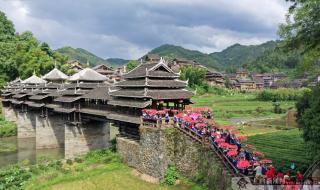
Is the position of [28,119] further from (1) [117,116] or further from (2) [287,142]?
(2) [287,142]

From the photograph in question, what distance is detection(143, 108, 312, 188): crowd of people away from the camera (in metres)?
19.6

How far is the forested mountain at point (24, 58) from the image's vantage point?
86.8 metres

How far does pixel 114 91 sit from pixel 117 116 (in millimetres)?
2809

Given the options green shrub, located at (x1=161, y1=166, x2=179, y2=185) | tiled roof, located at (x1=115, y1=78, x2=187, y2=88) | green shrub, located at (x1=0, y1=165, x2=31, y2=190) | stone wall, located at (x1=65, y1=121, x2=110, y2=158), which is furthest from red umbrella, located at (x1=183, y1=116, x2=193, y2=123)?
stone wall, located at (x1=65, y1=121, x2=110, y2=158)

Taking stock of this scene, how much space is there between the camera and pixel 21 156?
173ft

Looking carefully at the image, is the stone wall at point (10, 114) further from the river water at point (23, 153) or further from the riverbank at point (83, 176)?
the riverbank at point (83, 176)

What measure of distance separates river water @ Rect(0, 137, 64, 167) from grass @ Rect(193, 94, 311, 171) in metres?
27.5

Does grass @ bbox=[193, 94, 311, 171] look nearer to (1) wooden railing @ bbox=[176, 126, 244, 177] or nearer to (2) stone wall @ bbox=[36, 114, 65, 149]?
(1) wooden railing @ bbox=[176, 126, 244, 177]

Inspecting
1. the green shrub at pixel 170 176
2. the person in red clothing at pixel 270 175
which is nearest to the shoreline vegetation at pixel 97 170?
the green shrub at pixel 170 176

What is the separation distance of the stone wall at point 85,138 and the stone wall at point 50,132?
419 inches

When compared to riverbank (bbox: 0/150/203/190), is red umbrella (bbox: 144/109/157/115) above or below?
above

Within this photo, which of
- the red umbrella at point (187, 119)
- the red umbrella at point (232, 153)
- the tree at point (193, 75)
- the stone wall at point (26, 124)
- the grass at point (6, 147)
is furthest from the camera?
the tree at point (193, 75)

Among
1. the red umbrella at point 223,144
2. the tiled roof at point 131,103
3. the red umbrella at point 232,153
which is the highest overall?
the tiled roof at point 131,103

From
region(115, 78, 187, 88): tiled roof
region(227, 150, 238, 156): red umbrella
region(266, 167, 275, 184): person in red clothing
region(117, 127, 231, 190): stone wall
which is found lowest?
region(117, 127, 231, 190): stone wall
